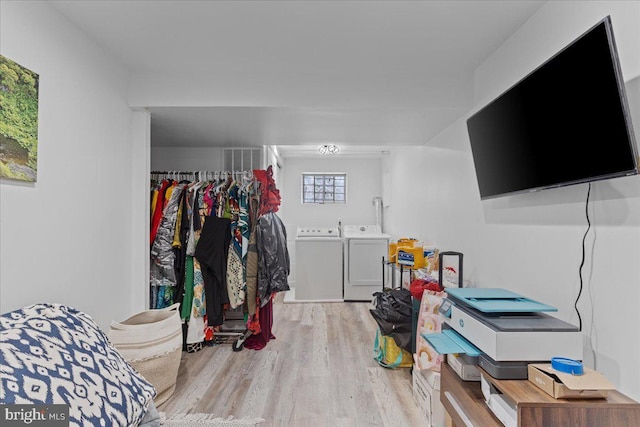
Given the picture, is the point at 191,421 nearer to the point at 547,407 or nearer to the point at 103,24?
the point at 547,407

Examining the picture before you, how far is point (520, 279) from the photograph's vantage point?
69.7 inches

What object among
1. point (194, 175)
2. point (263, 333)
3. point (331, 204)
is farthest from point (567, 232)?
point (331, 204)

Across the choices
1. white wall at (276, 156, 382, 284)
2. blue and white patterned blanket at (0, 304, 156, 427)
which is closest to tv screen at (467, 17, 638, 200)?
blue and white patterned blanket at (0, 304, 156, 427)

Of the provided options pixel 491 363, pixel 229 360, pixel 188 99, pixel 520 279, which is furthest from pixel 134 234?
pixel 520 279

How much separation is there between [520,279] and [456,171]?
112 cm

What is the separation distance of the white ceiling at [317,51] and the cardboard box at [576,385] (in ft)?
5.28

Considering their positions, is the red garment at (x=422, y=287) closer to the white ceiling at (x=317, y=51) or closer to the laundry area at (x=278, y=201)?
the laundry area at (x=278, y=201)

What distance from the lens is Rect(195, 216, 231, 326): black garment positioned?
295 centimetres

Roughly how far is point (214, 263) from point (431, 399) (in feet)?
6.52

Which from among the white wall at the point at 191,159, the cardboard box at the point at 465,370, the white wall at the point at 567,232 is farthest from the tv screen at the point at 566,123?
the white wall at the point at 191,159

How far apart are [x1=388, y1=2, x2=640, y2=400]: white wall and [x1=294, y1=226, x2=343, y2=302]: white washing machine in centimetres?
262

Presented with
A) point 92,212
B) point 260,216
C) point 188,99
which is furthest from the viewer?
point 260,216

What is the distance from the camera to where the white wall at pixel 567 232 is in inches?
45.4

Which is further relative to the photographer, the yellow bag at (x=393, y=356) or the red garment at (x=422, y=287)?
the yellow bag at (x=393, y=356)
